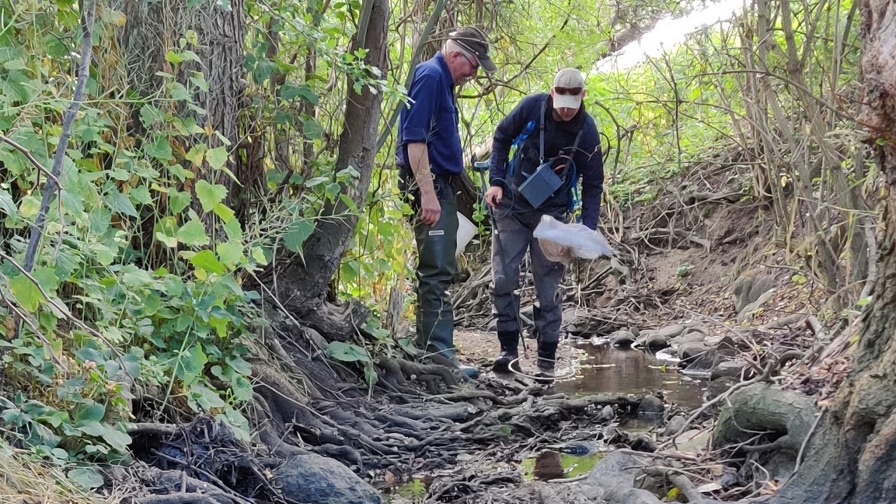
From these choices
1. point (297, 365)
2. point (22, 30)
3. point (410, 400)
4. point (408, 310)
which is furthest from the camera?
point (408, 310)

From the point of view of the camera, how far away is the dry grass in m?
2.68

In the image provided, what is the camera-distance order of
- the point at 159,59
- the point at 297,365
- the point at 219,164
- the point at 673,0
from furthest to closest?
the point at 673,0
the point at 297,365
the point at 159,59
the point at 219,164

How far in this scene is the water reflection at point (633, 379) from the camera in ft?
19.7

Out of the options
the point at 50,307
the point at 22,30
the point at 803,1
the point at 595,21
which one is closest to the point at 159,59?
the point at 22,30

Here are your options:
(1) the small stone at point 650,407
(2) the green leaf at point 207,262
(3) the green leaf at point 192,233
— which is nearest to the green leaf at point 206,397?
(2) the green leaf at point 207,262

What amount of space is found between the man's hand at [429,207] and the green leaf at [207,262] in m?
2.11

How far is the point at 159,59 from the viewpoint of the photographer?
409 cm

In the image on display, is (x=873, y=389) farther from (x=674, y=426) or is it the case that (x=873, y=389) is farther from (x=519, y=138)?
(x=519, y=138)

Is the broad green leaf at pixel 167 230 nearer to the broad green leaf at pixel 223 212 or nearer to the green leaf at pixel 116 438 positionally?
the broad green leaf at pixel 223 212

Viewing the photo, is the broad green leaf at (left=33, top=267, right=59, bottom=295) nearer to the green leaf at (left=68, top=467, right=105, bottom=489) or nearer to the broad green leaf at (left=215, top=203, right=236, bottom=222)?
the green leaf at (left=68, top=467, right=105, bottom=489)

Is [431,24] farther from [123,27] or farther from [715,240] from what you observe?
[715,240]

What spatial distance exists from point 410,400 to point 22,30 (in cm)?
271

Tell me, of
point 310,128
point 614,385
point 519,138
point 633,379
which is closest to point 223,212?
point 310,128

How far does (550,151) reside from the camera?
20.5 ft
